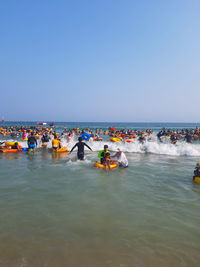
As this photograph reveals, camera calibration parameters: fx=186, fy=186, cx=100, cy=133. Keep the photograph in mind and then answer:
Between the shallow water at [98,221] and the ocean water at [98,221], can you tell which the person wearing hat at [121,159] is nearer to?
the ocean water at [98,221]

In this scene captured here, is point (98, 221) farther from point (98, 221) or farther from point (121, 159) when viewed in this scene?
point (121, 159)

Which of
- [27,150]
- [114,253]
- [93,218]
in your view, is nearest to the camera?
[114,253]

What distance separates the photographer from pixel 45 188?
7.80 m

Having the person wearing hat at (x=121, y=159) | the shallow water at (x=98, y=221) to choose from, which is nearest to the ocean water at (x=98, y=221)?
the shallow water at (x=98, y=221)

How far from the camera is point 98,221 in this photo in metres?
5.18

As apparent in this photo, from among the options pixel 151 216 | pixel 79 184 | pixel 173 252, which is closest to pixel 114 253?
pixel 173 252

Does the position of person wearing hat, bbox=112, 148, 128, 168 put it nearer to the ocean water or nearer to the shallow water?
the ocean water

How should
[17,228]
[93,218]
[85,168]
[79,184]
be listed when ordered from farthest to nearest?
[85,168] → [79,184] → [93,218] → [17,228]

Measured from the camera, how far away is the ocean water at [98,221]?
3.83m

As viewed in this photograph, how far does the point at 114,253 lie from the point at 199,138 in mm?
32272

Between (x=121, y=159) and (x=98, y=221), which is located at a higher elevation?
(x=121, y=159)

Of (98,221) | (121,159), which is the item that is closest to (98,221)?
(98,221)

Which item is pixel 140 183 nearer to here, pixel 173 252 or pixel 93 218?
pixel 93 218

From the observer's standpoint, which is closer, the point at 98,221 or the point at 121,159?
the point at 98,221
